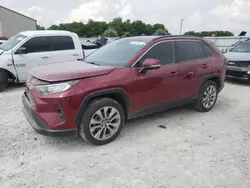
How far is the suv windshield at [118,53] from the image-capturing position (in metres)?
3.94

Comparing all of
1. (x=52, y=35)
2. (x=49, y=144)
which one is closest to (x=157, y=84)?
(x=49, y=144)

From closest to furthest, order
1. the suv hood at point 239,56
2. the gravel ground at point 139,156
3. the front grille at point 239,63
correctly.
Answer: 1. the gravel ground at point 139,156
2. the front grille at point 239,63
3. the suv hood at point 239,56

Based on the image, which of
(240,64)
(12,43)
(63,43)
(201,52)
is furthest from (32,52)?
(240,64)

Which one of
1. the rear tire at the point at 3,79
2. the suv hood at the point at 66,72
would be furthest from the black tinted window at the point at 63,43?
the suv hood at the point at 66,72

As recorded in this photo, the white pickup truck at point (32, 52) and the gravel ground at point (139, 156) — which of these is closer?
the gravel ground at point (139, 156)

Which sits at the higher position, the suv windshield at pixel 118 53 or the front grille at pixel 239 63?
the suv windshield at pixel 118 53

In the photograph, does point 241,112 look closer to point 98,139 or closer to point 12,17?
point 98,139

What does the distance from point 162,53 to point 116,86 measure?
126 centimetres

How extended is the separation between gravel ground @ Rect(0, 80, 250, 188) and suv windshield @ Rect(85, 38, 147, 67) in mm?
1256

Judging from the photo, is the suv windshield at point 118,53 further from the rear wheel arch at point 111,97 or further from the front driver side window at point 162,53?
the rear wheel arch at point 111,97

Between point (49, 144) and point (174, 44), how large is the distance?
2881mm

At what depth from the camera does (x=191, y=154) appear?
3.41m

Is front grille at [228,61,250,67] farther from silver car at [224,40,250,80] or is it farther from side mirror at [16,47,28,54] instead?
side mirror at [16,47,28,54]

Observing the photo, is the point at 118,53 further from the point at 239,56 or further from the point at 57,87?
the point at 239,56
